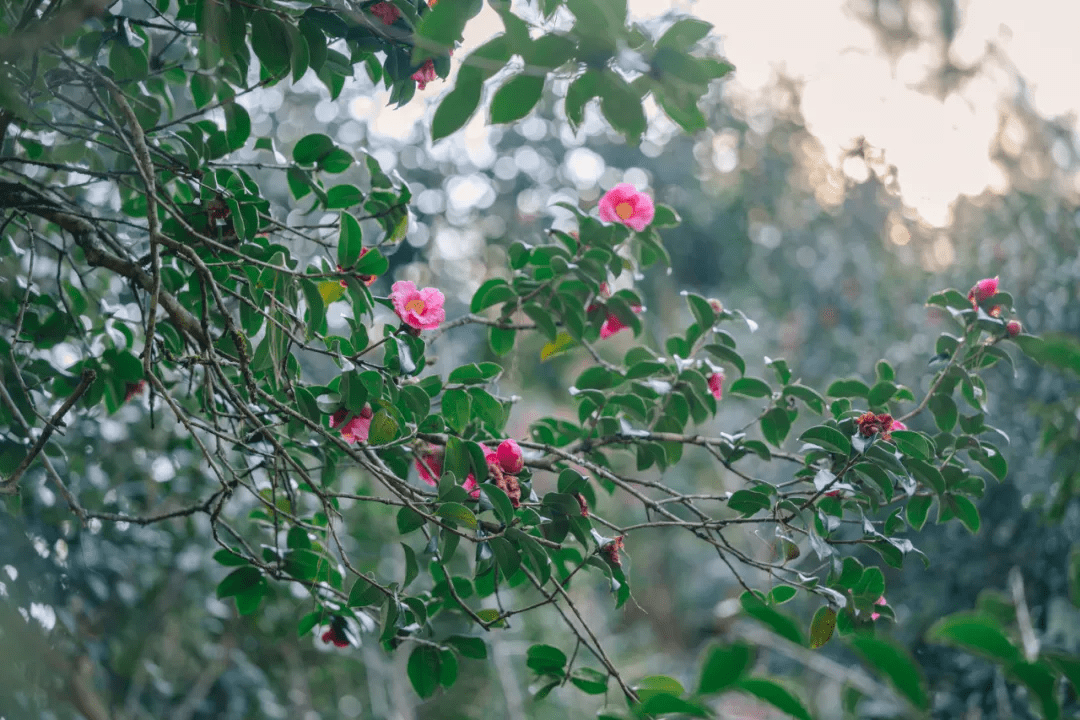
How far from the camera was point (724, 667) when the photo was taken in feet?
1.36

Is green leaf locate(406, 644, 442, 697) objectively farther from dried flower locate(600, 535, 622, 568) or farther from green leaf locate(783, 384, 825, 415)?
green leaf locate(783, 384, 825, 415)

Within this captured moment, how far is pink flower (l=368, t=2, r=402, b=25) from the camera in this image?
3.24ft

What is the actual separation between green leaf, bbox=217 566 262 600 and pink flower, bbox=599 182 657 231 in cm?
78

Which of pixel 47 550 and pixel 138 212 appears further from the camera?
pixel 47 550

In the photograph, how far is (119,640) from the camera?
7.39 ft

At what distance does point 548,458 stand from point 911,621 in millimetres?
2129

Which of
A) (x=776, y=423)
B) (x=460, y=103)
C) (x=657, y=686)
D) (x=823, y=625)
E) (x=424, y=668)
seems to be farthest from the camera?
(x=776, y=423)

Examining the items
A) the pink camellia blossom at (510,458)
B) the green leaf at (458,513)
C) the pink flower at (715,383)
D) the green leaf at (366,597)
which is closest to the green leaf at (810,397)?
the pink flower at (715,383)

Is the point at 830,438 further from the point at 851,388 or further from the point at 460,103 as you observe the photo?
the point at 460,103

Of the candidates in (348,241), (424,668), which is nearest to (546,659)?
(424,668)

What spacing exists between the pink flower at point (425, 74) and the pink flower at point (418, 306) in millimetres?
269

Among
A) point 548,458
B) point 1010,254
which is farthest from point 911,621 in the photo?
point 548,458

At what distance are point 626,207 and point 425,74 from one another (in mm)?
415

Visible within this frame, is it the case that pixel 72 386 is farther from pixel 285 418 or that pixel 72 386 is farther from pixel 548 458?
pixel 548 458
